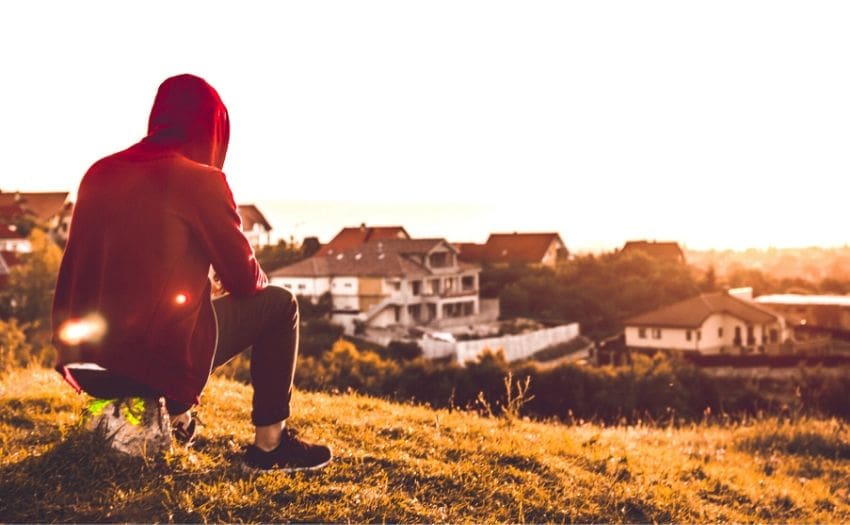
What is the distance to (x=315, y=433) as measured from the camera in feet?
18.1

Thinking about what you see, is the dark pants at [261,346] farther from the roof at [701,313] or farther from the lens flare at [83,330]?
the roof at [701,313]

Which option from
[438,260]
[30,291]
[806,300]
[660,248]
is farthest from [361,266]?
[806,300]

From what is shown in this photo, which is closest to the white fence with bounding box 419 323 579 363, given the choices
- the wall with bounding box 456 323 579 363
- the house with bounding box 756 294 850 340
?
the wall with bounding box 456 323 579 363

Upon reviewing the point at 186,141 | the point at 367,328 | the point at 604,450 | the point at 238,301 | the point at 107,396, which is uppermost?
the point at 186,141

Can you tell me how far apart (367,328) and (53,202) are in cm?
3359

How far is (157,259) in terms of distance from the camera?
369cm

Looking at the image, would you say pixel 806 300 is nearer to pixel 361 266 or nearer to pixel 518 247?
pixel 361 266

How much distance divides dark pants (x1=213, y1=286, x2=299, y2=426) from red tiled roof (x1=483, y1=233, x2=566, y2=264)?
6724 cm

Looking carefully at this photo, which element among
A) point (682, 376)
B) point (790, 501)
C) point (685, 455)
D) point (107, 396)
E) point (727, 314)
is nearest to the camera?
point (107, 396)

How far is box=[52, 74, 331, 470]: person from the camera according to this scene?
12.1 feet

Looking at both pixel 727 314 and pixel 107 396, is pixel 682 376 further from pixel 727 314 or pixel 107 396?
pixel 107 396

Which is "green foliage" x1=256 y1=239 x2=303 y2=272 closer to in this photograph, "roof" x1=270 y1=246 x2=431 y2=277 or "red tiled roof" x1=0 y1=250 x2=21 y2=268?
"roof" x1=270 y1=246 x2=431 y2=277

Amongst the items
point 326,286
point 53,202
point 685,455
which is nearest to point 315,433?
point 685,455

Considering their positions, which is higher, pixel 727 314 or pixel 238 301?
pixel 238 301
